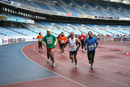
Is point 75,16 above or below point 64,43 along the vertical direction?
above

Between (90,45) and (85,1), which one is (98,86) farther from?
(85,1)

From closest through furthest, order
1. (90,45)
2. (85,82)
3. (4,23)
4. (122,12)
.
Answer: (85,82)
(90,45)
(4,23)
(122,12)

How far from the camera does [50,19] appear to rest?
60.2 meters

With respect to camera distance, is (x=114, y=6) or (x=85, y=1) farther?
(x=114, y=6)

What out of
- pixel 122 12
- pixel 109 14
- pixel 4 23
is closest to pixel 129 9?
pixel 122 12

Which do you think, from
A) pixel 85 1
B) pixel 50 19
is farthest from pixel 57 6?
pixel 85 1

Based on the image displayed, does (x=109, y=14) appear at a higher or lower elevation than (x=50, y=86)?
higher

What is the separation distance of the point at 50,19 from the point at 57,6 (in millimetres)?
6980

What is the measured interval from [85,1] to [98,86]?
72885 millimetres

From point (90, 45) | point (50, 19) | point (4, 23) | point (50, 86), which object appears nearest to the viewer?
point (50, 86)

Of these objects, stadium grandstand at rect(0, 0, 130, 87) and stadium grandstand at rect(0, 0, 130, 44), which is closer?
stadium grandstand at rect(0, 0, 130, 87)

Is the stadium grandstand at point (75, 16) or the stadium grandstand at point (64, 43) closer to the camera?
the stadium grandstand at point (64, 43)

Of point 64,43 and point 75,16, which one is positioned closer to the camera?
point 64,43

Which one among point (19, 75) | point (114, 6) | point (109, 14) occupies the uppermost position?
point (114, 6)
